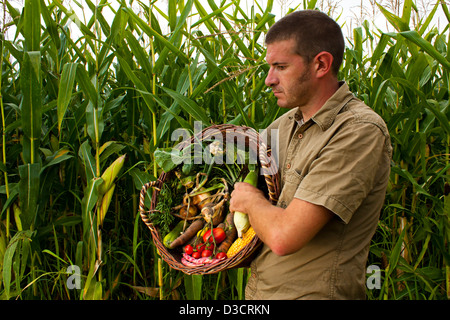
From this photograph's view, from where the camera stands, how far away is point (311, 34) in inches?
50.8

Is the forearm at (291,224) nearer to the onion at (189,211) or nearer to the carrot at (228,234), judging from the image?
the carrot at (228,234)

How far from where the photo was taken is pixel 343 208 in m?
1.15

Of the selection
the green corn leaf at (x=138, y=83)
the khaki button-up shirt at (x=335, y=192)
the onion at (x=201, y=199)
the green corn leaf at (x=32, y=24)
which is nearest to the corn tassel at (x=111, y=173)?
the green corn leaf at (x=138, y=83)

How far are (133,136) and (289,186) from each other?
1244 mm

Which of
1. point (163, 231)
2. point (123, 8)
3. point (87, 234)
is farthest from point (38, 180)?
point (123, 8)

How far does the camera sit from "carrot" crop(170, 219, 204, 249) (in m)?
1.52

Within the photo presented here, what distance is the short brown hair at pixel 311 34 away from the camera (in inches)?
50.8

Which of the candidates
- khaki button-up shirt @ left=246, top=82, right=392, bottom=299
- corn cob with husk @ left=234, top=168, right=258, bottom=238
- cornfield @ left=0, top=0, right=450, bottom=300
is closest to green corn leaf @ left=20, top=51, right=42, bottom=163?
cornfield @ left=0, top=0, right=450, bottom=300

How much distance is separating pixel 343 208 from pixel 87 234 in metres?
1.32

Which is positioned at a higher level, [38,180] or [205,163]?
[205,163]

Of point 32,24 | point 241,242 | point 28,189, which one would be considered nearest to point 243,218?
point 241,242

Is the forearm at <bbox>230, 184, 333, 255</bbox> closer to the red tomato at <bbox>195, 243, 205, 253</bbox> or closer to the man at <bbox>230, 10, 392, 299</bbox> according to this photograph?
the man at <bbox>230, 10, 392, 299</bbox>

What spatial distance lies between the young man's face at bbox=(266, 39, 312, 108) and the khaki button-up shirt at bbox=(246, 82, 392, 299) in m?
0.09
